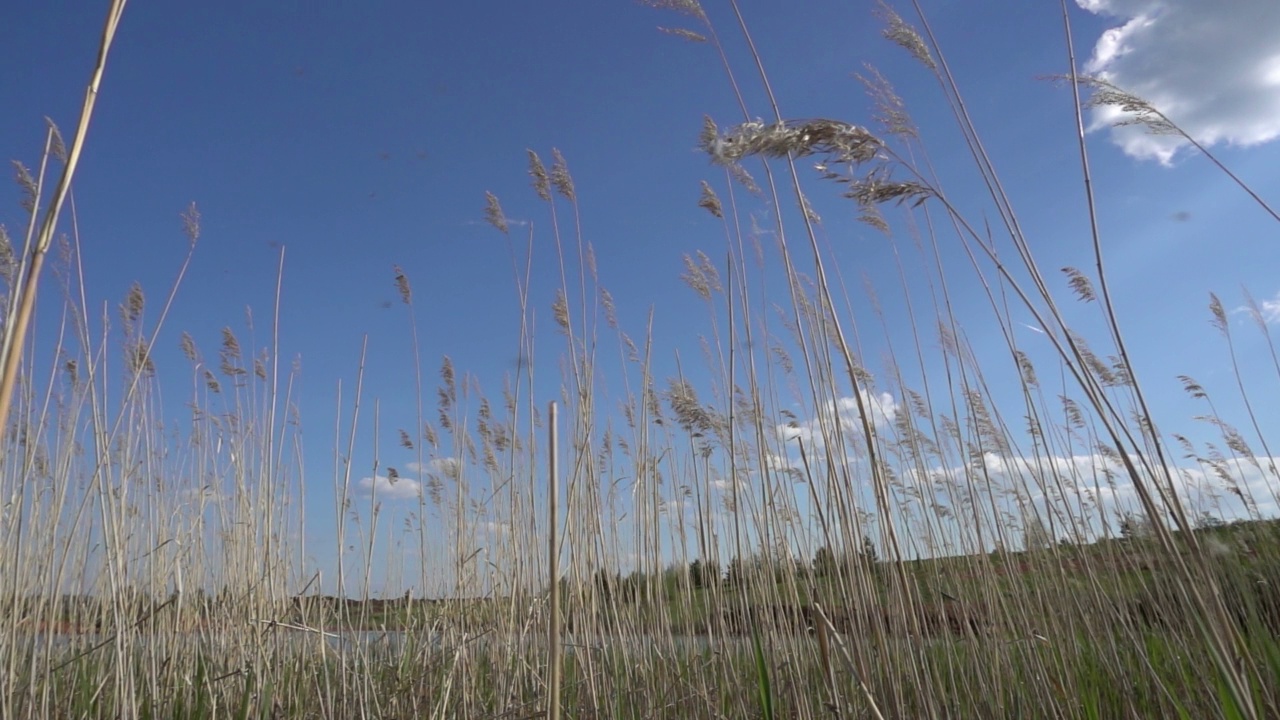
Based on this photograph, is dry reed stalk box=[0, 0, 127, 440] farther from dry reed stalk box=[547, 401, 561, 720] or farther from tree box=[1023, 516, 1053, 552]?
tree box=[1023, 516, 1053, 552]

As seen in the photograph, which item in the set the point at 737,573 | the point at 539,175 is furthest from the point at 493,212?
the point at 737,573

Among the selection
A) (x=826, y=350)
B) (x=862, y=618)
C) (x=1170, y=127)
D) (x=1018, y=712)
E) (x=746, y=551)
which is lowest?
(x=1018, y=712)

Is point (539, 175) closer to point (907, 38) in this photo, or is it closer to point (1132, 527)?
point (907, 38)

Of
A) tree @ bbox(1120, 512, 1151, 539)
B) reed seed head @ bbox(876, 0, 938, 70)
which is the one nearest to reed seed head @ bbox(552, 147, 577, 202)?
reed seed head @ bbox(876, 0, 938, 70)

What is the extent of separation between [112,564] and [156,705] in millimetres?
408

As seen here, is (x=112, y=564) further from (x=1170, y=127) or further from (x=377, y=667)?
(x=1170, y=127)

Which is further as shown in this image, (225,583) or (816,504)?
(225,583)

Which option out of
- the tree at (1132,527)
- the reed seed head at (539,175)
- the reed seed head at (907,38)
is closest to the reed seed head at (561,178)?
the reed seed head at (539,175)

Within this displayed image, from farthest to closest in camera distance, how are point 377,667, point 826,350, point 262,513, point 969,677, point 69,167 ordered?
point 377,667 < point 262,513 < point 969,677 < point 826,350 < point 69,167

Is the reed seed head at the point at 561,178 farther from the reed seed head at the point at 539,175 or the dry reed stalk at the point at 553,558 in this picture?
the dry reed stalk at the point at 553,558

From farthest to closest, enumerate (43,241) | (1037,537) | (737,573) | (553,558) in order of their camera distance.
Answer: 1. (737,573)
2. (1037,537)
3. (553,558)
4. (43,241)

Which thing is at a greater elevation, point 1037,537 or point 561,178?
point 561,178

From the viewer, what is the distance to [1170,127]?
148 cm

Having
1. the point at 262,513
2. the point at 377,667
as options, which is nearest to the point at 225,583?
the point at 262,513
